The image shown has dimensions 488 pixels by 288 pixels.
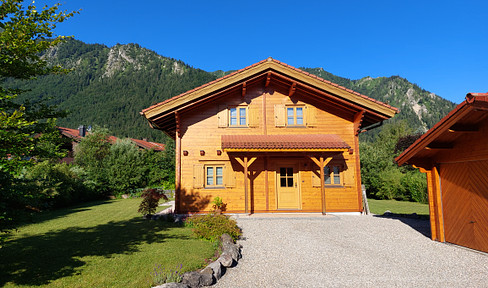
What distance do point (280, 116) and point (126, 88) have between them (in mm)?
113588

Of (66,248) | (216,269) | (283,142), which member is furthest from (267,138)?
(66,248)

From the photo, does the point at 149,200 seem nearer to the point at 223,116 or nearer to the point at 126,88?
the point at 223,116

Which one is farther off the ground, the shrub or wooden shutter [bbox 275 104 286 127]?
wooden shutter [bbox 275 104 286 127]

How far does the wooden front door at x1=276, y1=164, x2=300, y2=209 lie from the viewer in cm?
1225

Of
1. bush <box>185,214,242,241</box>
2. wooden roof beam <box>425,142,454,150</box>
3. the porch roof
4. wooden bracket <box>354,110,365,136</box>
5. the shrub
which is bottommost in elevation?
bush <box>185,214,242,241</box>

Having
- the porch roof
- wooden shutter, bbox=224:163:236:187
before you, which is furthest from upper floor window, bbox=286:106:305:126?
wooden shutter, bbox=224:163:236:187

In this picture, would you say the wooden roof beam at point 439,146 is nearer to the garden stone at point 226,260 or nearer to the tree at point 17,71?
the garden stone at point 226,260

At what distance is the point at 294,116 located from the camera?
42.0 ft

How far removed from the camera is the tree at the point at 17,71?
4.20 m

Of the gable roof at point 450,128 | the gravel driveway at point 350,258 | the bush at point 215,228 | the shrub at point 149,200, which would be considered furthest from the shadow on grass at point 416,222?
the shrub at point 149,200

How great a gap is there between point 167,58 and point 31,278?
482ft

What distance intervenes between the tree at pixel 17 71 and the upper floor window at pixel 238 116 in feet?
26.0

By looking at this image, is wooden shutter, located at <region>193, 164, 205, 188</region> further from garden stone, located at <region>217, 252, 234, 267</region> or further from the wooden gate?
the wooden gate

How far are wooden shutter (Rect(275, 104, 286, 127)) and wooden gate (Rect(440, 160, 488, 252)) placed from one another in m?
6.59
